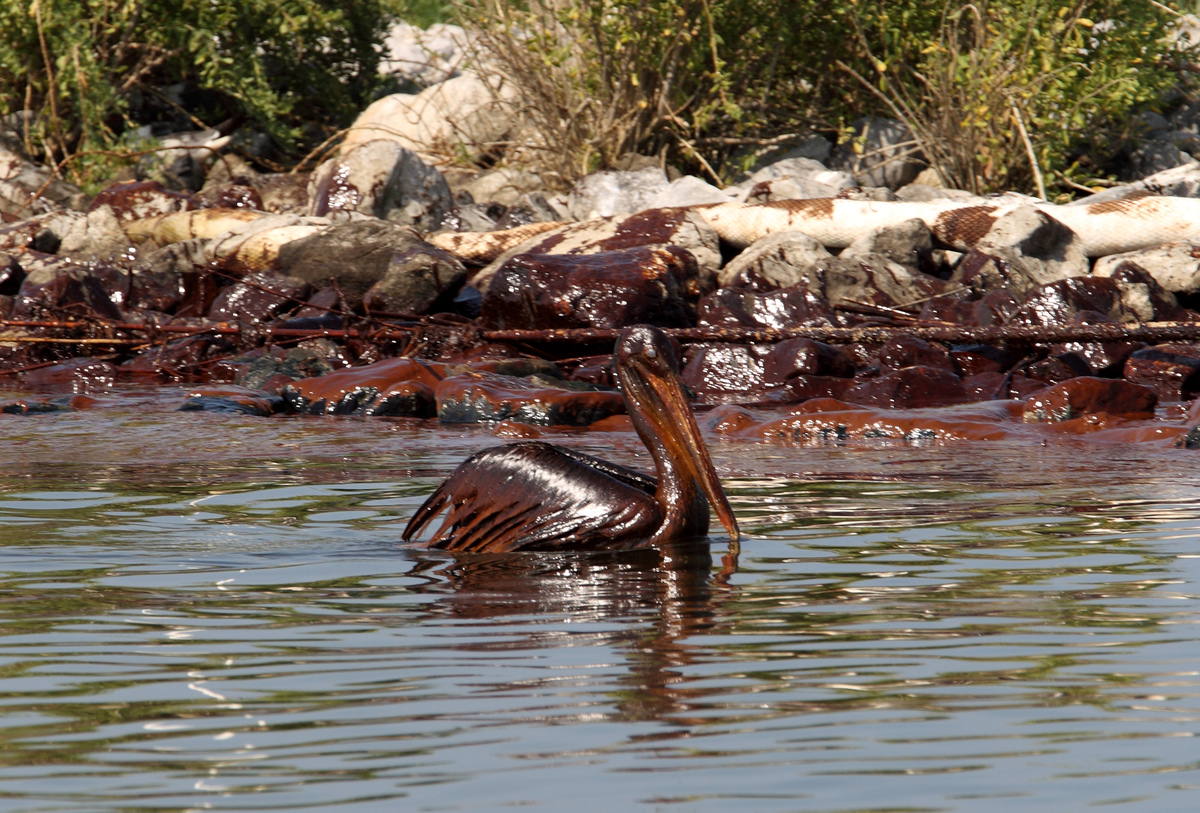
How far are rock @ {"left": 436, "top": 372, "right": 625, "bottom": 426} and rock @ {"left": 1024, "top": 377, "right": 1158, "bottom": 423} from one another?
2.37 metres

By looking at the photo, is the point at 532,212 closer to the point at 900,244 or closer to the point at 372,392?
the point at 900,244

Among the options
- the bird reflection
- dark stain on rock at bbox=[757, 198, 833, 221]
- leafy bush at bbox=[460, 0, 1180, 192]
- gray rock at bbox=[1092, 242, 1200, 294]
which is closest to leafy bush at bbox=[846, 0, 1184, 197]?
leafy bush at bbox=[460, 0, 1180, 192]

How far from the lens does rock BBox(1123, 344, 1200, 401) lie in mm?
9273

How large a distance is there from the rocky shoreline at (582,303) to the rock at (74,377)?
0.08 ft

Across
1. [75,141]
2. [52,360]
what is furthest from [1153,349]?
[75,141]

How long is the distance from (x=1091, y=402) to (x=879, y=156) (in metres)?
7.60

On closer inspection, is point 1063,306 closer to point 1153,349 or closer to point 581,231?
point 1153,349

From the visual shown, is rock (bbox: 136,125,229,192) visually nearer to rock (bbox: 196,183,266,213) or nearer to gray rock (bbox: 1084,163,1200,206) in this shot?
rock (bbox: 196,183,266,213)

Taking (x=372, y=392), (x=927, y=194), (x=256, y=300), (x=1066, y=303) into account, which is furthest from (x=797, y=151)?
(x=372, y=392)

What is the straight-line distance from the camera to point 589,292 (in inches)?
426

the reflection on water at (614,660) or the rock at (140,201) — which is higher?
the rock at (140,201)

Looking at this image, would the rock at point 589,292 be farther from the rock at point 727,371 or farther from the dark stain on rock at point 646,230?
the dark stain on rock at point 646,230

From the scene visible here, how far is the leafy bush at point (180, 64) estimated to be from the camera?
17109 millimetres

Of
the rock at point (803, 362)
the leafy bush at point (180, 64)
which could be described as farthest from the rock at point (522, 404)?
the leafy bush at point (180, 64)
